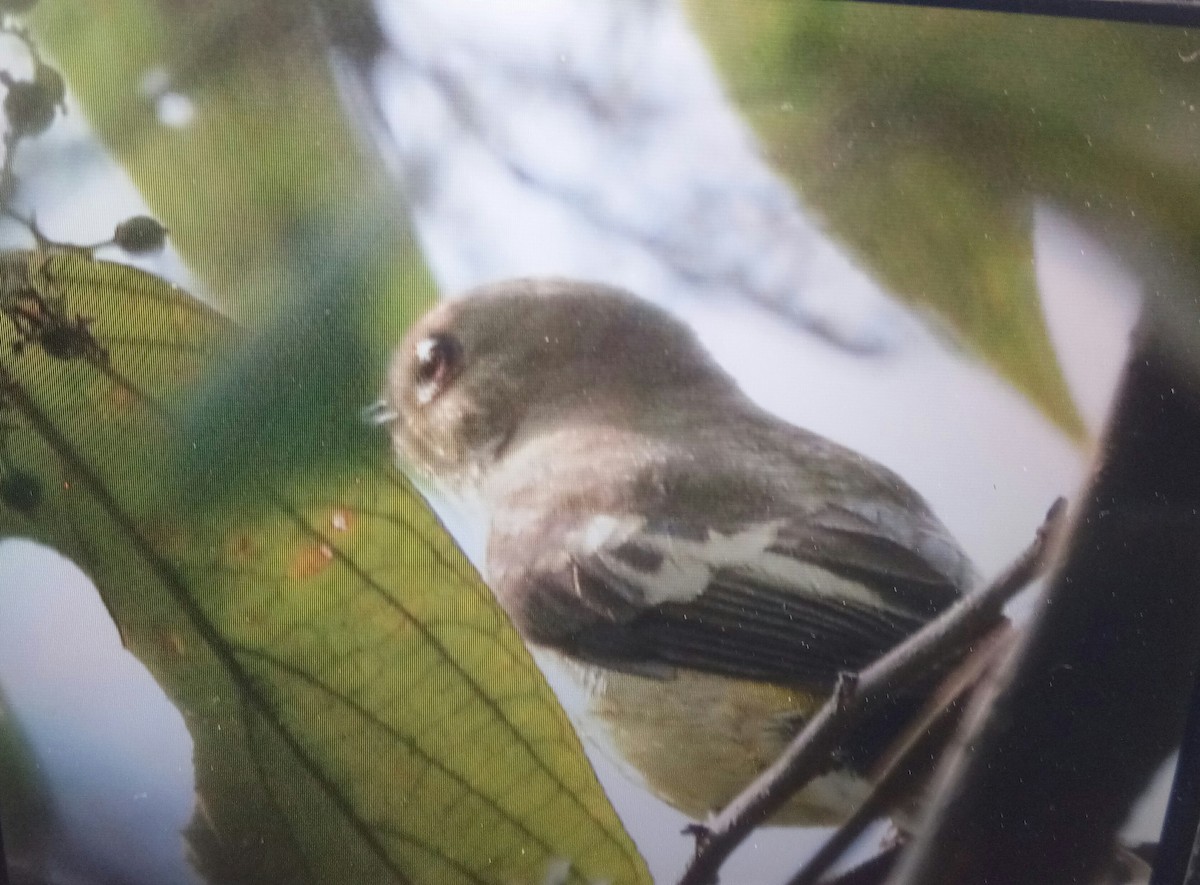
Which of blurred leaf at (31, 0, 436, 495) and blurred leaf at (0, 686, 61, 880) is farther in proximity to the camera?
blurred leaf at (0, 686, 61, 880)

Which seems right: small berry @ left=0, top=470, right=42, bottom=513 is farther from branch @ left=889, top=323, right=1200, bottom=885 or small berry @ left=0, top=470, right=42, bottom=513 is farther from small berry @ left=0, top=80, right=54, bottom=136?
branch @ left=889, top=323, right=1200, bottom=885

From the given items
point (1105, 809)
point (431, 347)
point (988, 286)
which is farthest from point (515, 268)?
point (1105, 809)

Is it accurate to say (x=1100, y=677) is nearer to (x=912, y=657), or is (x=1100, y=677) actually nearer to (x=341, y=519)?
(x=912, y=657)

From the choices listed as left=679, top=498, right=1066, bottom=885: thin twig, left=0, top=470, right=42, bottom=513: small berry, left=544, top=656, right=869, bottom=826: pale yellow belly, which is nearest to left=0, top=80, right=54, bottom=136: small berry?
left=0, top=470, right=42, bottom=513: small berry

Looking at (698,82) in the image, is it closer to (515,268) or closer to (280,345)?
(515,268)

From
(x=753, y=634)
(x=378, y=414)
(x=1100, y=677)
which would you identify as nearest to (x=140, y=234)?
→ (x=378, y=414)

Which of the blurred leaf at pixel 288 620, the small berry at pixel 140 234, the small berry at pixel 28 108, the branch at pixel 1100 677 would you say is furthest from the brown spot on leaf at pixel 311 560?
the branch at pixel 1100 677
